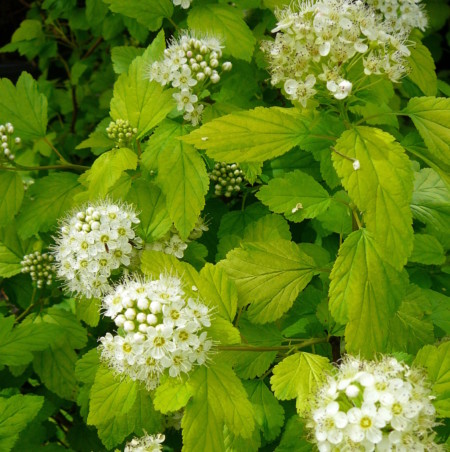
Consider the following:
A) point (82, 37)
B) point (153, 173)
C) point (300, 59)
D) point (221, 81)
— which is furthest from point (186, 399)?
point (82, 37)

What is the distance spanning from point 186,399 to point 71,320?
98 cm

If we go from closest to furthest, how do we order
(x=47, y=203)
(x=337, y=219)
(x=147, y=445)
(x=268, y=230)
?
(x=147, y=445)
(x=337, y=219)
(x=268, y=230)
(x=47, y=203)

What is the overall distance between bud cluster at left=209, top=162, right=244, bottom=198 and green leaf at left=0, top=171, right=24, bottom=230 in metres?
0.81

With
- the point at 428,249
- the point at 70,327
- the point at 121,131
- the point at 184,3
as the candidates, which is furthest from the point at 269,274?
the point at 184,3

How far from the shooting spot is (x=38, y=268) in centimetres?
222

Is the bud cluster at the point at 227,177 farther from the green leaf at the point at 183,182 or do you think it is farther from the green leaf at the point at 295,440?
the green leaf at the point at 295,440

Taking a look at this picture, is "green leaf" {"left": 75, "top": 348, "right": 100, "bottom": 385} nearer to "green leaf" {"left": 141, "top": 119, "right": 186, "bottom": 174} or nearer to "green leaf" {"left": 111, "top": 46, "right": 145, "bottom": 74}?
"green leaf" {"left": 141, "top": 119, "right": 186, "bottom": 174}

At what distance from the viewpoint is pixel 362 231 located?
147cm

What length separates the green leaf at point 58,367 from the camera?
2.18 m

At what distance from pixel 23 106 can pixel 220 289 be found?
4.42 feet

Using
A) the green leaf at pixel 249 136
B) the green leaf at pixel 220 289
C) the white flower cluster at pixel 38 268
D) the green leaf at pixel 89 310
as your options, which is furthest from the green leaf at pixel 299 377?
the white flower cluster at pixel 38 268

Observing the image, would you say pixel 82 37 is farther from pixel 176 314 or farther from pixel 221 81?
pixel 176 314

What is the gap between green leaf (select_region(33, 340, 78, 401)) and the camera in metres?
2.18

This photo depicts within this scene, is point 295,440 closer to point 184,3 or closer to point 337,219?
point 337,219
